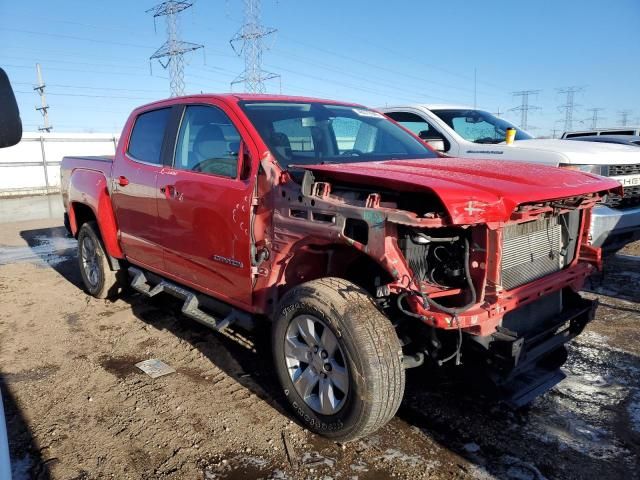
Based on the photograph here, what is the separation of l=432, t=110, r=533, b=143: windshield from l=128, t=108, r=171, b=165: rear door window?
400 cm

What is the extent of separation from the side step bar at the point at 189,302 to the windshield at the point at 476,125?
171 inches

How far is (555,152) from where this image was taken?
5.38 metres

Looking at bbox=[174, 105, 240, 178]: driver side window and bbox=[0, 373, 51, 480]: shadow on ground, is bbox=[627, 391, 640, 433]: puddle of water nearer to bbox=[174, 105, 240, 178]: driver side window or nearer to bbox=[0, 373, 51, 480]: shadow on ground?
bbox=[174, 105, 240, 178]: driver side window

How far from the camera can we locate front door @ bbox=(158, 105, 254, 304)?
11.1 feet

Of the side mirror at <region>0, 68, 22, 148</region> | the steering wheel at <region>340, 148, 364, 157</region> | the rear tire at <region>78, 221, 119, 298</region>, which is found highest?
the side mirror at <region>0, 68, 22, 148</region>

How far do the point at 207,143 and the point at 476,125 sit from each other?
459 cm

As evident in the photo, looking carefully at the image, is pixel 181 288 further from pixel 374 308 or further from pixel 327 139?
pixel 374 308

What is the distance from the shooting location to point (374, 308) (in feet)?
8.80

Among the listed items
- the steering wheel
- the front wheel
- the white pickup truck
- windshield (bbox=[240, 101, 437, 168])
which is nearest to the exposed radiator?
the front wheel

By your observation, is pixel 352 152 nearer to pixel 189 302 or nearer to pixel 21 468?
pixel 189 302

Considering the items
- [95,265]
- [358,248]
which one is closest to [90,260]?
[95,265]

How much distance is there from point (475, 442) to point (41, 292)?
17.0ft

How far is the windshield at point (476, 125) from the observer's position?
6891 mm

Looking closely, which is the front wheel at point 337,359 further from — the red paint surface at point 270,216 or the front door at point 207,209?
the front door at point 207,209
